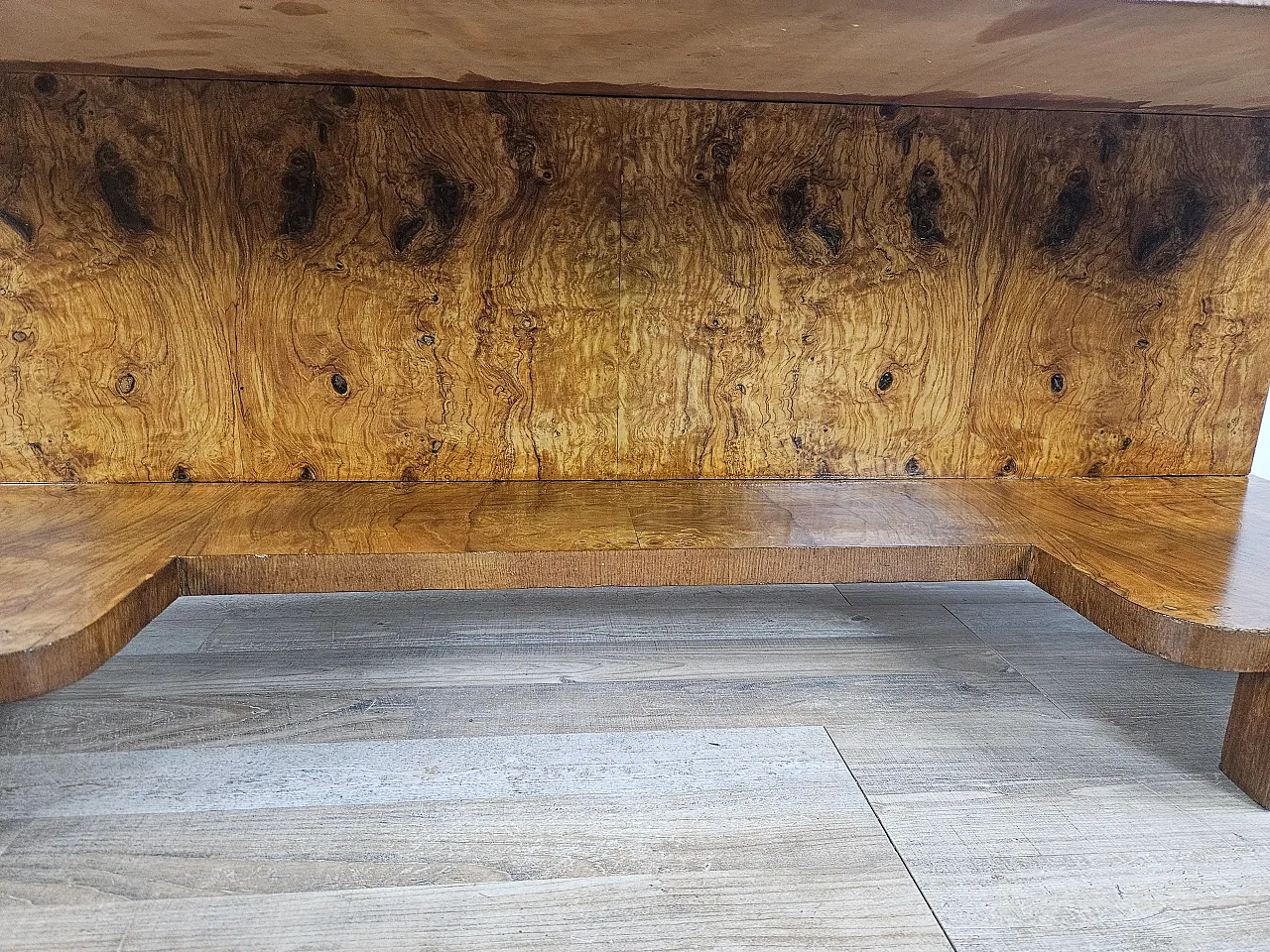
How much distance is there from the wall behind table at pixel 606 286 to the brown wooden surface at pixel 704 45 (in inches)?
3.9

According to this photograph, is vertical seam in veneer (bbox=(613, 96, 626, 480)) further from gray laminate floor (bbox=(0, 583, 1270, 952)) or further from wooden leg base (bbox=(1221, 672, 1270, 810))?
wooden leg base (bbox=(1221, 672, 1270, 810))

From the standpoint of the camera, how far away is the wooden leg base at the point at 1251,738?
3.36 ft

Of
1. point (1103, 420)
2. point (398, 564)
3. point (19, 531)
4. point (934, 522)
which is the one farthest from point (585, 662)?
point (1103, 420)

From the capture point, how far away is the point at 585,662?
1.35 metres

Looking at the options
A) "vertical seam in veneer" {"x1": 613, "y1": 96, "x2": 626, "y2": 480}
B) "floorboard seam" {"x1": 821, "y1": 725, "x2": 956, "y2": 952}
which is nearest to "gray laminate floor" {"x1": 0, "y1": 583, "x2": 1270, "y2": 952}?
"floorboard seam" {"x1": 821, "y1": 725, "x2": 956, "y2": 952}

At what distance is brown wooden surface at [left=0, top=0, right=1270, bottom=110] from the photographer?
0.89 m

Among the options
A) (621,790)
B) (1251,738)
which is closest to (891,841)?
(621,790)

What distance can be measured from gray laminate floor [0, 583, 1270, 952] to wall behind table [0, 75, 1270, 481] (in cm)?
32

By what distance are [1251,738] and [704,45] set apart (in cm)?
107

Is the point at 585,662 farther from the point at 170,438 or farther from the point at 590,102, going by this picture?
the point at 590,102

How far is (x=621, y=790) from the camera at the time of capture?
3.40 ft

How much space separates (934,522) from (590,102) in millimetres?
826

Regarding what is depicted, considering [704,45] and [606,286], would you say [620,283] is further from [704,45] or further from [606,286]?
[704,45]

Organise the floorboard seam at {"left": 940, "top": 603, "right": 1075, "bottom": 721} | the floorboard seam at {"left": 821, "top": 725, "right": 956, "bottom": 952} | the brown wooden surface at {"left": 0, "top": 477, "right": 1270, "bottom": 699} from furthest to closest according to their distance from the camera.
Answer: the floorboard seam at {"left": 940, "top": 603, "right": 1075, "bottom": 721}, the brown wooden surface at {"left": 0, "top": 477, "right": 1270, "bottom": 699}, the floorboard seam at {"left": 821, "top": 725, "right": 956, "bottom": 952}
